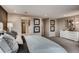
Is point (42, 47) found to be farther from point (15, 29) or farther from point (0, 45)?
point (15, 29)

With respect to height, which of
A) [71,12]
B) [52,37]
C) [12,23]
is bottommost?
[52,37]

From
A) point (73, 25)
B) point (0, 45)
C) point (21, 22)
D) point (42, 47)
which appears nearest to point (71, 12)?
point (73, 25)

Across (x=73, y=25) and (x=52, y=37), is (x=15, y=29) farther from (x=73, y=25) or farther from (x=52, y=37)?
(x=73, y=25)

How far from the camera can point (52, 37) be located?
195 inches

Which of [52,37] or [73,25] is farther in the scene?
[73,25]

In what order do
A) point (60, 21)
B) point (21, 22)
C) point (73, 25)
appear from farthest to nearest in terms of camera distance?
1. point (73, 25)
2. point (60, 21)
3. point (21, 22)

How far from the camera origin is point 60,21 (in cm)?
359
